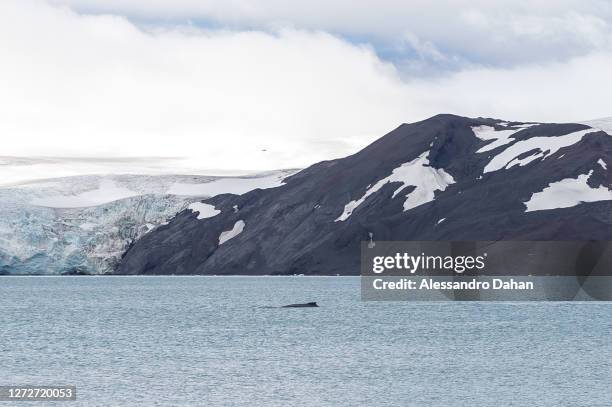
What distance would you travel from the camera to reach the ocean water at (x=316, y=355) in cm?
6112

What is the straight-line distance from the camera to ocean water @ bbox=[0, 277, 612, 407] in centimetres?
6112

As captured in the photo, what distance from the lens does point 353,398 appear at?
5969 cm

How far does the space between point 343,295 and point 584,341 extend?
9177cm

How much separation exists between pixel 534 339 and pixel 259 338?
20.7m

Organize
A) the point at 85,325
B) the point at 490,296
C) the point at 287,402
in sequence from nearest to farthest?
the point at 287,402 < the point at 85,325 < the point at 490,296

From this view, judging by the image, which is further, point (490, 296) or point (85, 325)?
point (490, 296)

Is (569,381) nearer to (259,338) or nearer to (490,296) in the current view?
(259,338)

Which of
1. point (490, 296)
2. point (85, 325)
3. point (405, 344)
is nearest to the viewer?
point (405, 344)

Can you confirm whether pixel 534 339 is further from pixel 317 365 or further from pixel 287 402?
pixel 287 402

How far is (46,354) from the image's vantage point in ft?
272

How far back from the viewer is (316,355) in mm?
80875

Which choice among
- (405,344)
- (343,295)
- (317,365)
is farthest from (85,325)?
(343,295)

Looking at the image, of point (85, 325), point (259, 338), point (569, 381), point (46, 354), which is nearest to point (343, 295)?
point (85, 325)

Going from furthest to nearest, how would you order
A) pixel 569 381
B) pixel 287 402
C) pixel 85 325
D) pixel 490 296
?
pixel 490 296
pixel 85 325
pixel 569 381
pixel 287 402
